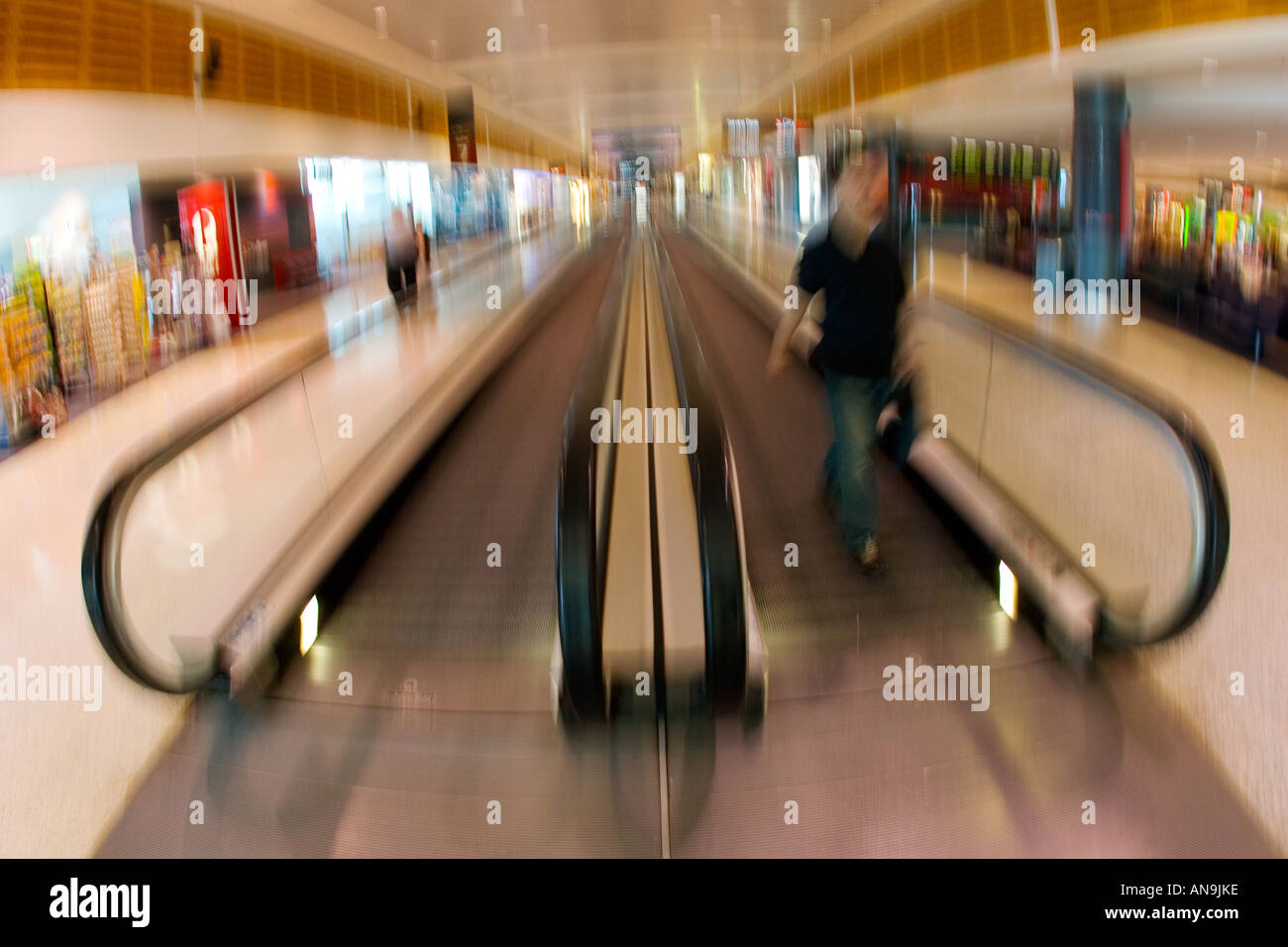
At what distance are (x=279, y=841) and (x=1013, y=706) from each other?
2.33 m

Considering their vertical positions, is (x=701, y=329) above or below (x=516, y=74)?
below

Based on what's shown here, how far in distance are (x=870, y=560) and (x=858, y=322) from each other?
99 centimetres

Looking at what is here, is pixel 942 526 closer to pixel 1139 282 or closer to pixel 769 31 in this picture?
pixel 769 31

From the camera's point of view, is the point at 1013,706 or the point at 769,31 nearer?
the point at 1013,706

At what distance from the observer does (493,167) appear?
23.1 ft

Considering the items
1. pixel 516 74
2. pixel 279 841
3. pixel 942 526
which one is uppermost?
pixel 516 74

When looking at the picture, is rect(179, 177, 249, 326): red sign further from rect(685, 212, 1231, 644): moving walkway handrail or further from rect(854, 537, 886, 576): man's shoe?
rect(685, 212, 1231, 644): moving walkway handrail

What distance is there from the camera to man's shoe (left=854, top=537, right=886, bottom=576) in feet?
12.0

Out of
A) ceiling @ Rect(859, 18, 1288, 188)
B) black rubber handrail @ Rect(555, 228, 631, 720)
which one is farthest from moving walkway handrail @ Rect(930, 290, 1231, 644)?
ceiling @ Rect(859, 18, 1288, 188)

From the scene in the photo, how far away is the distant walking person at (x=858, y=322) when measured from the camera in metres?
3.25

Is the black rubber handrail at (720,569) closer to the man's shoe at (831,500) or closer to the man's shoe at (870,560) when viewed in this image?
the man's shoe at (870,560)

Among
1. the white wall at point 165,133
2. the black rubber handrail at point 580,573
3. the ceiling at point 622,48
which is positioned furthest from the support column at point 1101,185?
the black rubber handrail at point 580,573

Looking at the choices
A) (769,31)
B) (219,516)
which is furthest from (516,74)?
(219,516)

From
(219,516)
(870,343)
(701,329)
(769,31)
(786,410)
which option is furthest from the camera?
(701,329)
